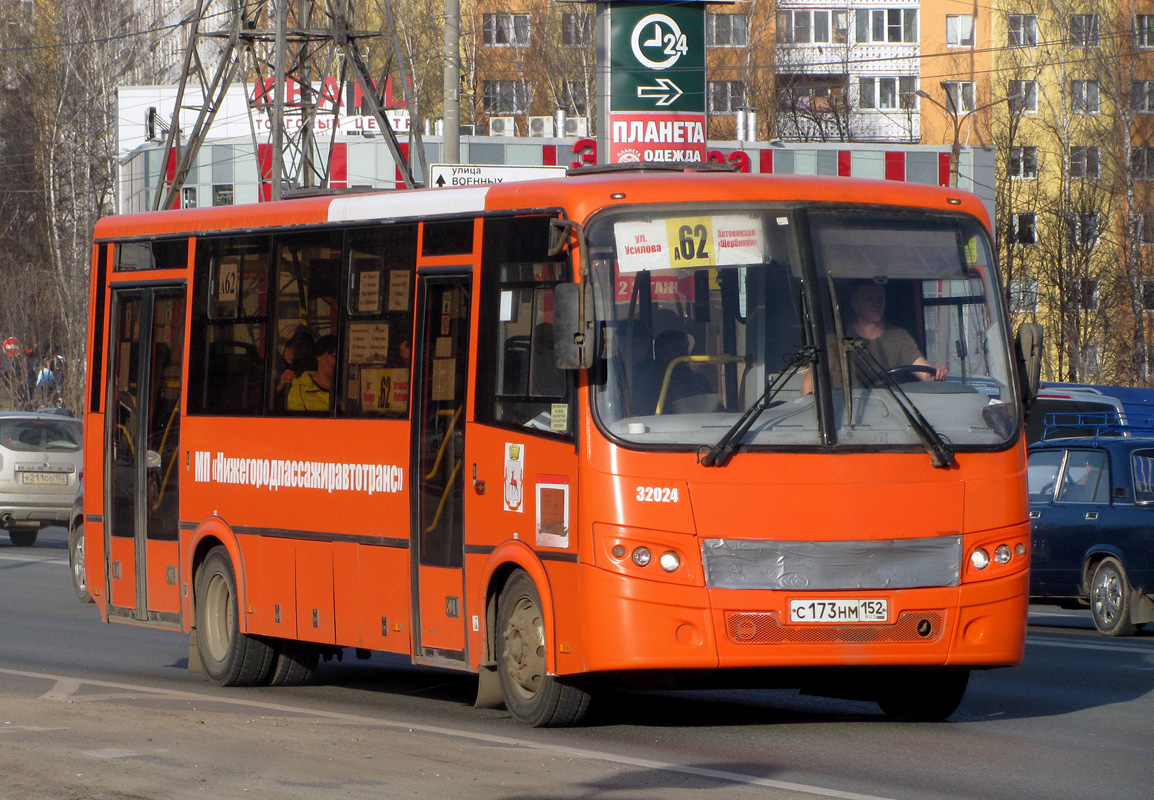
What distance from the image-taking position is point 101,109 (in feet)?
261

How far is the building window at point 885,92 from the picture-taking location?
79.4 metres

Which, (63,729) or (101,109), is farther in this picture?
(101,109)

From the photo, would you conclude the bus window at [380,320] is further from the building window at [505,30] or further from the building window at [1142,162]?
the building window at [505,30]

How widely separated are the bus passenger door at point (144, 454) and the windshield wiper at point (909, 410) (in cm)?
526

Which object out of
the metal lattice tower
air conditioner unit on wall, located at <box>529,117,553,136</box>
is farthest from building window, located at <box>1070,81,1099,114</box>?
the metal lattice tower

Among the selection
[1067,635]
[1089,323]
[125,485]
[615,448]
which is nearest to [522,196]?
[615,448]

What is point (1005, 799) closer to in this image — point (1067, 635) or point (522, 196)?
point (522, 196)

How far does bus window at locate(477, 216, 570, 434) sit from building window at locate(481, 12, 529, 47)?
226ft

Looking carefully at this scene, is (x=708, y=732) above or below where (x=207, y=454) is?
below

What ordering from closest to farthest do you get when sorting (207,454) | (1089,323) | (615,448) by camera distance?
(615,448) < (207,454) < (1089,323)

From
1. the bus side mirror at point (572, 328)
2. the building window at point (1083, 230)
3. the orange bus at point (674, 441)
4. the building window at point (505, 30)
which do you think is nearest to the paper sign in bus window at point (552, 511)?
the orange bus at point (674, 441)

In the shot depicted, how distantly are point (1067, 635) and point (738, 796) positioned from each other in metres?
9.38

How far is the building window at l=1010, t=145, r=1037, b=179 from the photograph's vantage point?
69.1m

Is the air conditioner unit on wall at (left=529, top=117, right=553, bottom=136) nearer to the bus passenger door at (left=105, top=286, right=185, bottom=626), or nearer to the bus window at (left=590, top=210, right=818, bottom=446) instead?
the bus passenger door at (left=105, top=286, right=185, bottom=626)
